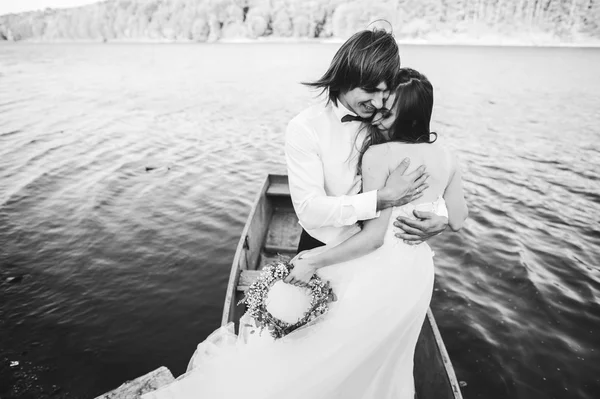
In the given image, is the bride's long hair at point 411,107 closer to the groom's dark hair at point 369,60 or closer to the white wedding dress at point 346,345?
the groom's dark hair at point 369,60

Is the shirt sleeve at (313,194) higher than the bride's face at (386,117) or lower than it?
lower

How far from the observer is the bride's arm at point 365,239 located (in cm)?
253

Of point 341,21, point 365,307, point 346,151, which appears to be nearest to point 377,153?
point 346,151

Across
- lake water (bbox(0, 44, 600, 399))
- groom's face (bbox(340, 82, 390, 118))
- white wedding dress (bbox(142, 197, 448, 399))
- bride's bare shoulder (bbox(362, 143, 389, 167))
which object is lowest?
lake water (bbox(0, 44, 600, 399))

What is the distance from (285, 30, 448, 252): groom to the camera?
8.02 feet

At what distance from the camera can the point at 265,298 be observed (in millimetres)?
2500

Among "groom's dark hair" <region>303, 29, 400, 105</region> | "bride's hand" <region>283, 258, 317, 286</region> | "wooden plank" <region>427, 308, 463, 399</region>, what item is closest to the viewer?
"groom's dark hair" <region>303, 29, 400, 105</region>

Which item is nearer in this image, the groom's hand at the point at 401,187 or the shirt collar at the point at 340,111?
the groom's hand at the point at 401,187

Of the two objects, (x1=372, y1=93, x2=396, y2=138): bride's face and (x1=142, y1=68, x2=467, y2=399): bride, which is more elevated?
(x1=372, y1=93, x2=396, y2=138): bride's face

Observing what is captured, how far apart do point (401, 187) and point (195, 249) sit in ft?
28.7

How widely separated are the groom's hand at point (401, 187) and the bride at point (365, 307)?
64mm

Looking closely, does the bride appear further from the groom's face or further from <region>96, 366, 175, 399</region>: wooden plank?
<region>96, 366, 175, 399</region>: wooden plank

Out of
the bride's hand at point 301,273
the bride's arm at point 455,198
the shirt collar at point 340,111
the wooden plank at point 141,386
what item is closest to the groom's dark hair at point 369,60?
the shirt collar at point 340,111

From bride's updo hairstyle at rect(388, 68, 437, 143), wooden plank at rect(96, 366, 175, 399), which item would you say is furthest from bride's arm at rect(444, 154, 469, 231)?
wooden plank at rect(96, 366, 175, 399)
